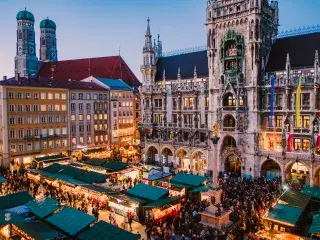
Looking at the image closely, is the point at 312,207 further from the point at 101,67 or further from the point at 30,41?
the point at 30,41

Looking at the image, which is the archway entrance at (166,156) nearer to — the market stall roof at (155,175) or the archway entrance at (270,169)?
the market stall roof at (155,175)

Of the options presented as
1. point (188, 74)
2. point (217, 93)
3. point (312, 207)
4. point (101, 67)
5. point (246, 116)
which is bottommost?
point (312, 207)

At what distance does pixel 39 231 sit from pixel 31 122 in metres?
40.0

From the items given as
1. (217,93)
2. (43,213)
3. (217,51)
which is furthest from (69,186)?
(217,51)

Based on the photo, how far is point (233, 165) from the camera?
52250 millimetres

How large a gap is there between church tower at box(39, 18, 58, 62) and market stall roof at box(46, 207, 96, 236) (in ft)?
396

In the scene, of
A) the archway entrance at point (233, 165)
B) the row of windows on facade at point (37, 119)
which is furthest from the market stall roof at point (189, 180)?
the row of windows on facade at point (37, 119)

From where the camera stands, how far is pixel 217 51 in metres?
52.4

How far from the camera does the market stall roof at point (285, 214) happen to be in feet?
83.2

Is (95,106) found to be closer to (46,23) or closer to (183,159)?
(183,159)

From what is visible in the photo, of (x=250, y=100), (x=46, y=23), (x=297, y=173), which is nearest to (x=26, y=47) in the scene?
(x=46, y=23)

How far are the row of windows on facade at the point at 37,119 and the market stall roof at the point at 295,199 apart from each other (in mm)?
48064

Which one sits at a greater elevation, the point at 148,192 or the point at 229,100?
the point at 229,100

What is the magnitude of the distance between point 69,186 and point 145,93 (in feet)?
100.0
